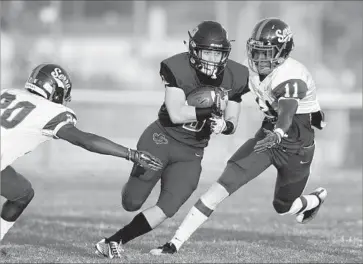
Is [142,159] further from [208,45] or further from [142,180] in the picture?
[208,45]

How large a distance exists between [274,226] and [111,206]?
283 centimetres

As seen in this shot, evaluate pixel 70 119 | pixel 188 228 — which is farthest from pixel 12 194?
pixel 188 228

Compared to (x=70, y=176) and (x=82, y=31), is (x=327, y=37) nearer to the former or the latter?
(x=82, y=31)

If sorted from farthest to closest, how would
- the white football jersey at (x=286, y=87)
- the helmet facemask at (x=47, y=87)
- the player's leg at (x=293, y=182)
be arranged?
the player's leg at (x=293, y=182)
the white football jersey at (x=286, y=87)
the helmet facemask at (x=47, y=87)

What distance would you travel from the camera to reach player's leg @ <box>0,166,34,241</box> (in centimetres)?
641

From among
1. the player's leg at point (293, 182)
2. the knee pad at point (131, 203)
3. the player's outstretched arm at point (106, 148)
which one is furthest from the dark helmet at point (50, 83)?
the player's leg at point (293, 182)

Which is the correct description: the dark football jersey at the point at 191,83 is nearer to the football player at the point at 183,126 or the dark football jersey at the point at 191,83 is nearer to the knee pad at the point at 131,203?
the football player at the point at 183,126

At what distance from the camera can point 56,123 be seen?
241 inches

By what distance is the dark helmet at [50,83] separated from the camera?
250 inches

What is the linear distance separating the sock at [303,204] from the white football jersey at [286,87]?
771mm

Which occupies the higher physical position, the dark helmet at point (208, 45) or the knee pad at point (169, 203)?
the dark helmet at point (208, 45)

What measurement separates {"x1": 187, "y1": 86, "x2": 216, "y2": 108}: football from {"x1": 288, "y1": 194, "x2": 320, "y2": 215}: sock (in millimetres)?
1282

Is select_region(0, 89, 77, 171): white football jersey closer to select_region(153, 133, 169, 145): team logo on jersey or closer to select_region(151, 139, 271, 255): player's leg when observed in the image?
select_region(153, 133, 169, 145): team logo on jersey

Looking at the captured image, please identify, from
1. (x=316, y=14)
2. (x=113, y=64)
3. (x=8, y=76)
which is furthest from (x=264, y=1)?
(x=8, y=76)
